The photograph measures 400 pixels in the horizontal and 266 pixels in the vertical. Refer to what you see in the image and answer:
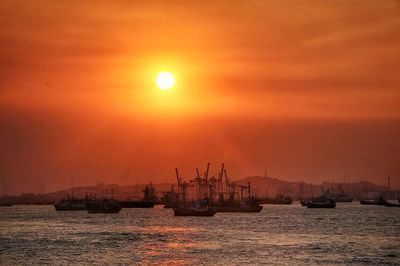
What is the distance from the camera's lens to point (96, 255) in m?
76.0

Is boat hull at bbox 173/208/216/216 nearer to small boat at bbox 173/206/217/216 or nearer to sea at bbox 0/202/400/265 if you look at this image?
small boat at bbox 173/206/217/216

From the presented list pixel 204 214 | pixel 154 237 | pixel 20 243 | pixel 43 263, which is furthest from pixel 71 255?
pixel 204 214

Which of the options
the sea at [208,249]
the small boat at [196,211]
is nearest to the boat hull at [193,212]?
the small boat at [196,211]

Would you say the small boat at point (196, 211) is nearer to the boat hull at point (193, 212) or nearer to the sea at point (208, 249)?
the boat hull at point (193, 212)

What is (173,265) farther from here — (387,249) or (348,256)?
(387,249)

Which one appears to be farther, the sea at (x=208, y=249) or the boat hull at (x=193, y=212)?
the boat hull at (x=193, y=212)

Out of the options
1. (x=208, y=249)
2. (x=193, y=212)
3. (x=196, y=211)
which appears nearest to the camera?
(x=208, y=249)

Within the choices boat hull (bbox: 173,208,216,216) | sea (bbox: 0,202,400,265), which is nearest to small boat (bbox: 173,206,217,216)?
boat hull (bbox: 173,208,216,216)

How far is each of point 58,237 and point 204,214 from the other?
8536cm

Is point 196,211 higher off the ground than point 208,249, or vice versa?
point 196,211

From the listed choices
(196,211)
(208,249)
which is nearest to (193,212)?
(196,211)

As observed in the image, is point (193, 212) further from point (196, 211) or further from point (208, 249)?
point (208, 249)

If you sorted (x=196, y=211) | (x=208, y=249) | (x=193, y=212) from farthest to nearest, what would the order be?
(x=193, y=212)
(x=196, y=211)
(x=208, y=249)

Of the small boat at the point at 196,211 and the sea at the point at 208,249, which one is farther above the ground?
the small boat at the point at 196,211
